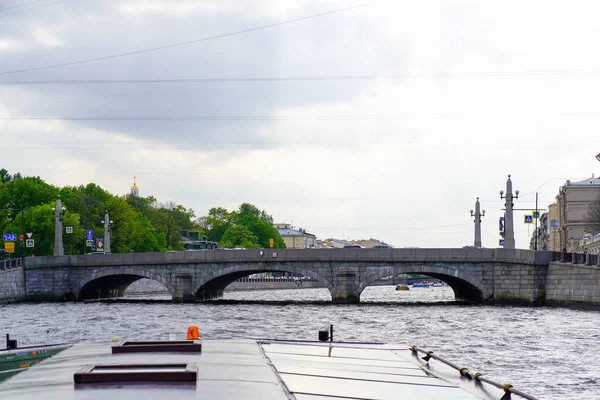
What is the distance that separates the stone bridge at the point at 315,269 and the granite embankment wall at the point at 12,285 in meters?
0.83

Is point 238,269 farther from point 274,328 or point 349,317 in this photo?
point 274,328

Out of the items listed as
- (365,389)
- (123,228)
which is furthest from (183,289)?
(365,389)

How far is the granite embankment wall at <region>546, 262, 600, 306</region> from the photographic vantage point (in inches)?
1866

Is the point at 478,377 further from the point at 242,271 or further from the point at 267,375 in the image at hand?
the point at 242,271

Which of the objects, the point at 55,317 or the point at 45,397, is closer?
the point at 45,397

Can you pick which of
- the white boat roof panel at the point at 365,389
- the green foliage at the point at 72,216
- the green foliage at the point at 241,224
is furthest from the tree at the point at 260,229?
the white boat roof panel at the point at 365,389

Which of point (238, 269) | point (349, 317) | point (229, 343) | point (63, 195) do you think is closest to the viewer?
point (229, 343)

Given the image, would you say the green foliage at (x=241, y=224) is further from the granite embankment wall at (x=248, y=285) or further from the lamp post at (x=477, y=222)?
the lamp post at (x=477, y=222)

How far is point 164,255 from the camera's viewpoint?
61.8 m

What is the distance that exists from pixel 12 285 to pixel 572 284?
37676mm

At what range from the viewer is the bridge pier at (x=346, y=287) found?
58366 mm

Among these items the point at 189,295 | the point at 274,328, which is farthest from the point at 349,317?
the point at 189,295

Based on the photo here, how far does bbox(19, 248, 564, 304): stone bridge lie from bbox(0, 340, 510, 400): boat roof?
44.1 m

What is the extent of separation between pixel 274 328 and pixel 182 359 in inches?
1094
